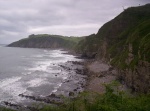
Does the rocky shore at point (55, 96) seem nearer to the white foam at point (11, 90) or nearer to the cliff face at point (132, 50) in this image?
the white foam at point (11, 90)

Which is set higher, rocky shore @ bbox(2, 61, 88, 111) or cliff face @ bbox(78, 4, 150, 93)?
cliff face @ bbox(78, 4, 150, 93)

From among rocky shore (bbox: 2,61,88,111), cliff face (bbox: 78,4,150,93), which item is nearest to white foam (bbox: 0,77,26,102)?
rocky shore (bbox: 2,61,88,111)

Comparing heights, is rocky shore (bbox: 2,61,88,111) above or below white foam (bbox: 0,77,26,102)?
Result: below

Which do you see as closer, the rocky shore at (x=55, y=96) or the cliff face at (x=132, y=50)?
the rocky shore at (x=55, y=96)

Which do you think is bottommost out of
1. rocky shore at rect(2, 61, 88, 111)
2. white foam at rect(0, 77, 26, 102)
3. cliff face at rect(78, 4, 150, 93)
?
rocky shore at rect(2, 61, 88, 111)

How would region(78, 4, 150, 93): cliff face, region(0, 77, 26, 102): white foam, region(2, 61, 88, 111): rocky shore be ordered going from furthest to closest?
region(0, 77, 26, 102): white foam, region(78, 4, 150, 93): cliff face, region(2, 61, 88, 111): rocky shore

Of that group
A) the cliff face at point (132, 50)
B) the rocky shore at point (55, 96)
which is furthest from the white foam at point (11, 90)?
the cliff face at point (132, 50)

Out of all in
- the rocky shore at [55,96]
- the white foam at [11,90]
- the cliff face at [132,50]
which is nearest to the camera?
the rocky shore at [55,96]

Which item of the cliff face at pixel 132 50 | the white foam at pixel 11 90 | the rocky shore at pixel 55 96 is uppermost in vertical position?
the cliff face at pixel 132 50

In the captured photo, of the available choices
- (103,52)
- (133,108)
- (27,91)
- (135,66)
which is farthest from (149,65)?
(103,52)

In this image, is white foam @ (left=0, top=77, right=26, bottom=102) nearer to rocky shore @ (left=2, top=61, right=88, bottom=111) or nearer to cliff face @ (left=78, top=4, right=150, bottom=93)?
rocky shore @ (left=2, top=61, right=88, bottom=111)

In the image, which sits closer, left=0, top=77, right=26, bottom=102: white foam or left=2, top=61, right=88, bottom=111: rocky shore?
left=2, top=61, right=88, bottom=111: rocky shore

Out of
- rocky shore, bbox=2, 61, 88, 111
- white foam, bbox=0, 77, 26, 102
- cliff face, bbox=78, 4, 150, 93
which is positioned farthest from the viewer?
white foam, bbox=0, 77, 26, 102

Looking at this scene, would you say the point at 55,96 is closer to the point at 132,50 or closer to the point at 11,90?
the point at 11,90
